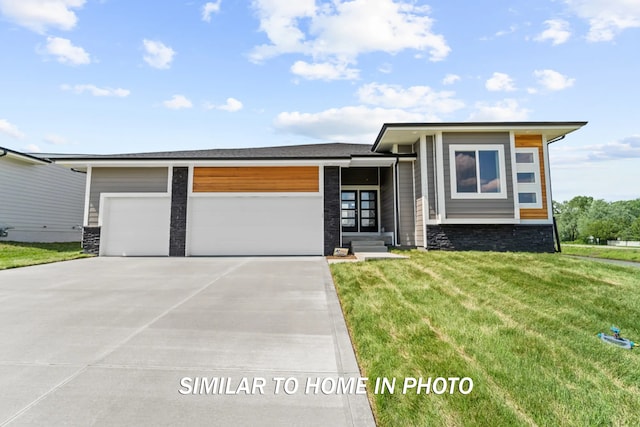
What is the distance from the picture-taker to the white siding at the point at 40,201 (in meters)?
13.5

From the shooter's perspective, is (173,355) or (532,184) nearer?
(173,355)

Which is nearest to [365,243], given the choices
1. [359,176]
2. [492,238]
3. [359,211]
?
[359,211]

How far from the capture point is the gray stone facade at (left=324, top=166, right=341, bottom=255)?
10391 mm

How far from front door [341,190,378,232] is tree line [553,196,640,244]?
186 feet

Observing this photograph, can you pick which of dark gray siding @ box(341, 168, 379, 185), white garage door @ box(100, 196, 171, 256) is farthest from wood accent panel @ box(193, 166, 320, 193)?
dark gray siding @ box(341, 168, 379, 185)

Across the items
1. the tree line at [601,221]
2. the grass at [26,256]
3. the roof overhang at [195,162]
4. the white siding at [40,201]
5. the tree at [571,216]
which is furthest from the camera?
the tree at [571,216]

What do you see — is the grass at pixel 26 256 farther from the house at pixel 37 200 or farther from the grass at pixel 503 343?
the grass at pixel 503 343

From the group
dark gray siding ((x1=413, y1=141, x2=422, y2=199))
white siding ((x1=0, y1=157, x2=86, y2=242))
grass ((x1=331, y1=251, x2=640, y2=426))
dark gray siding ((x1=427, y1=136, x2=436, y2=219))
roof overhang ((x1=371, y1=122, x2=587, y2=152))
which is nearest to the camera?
grass ((x1=331, y1=251, x2=640, y2=426))

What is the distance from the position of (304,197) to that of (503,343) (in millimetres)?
8240

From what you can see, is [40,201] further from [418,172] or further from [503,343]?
[503,343]

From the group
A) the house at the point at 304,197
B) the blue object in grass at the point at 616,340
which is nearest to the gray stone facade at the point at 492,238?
the house at the point at 304,197

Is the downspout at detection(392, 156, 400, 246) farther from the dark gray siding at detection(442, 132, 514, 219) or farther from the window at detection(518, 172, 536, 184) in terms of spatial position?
the window at detection(518, 172, 536, 184)

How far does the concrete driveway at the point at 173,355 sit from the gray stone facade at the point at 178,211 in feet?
15.8

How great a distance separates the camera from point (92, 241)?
1065cm
